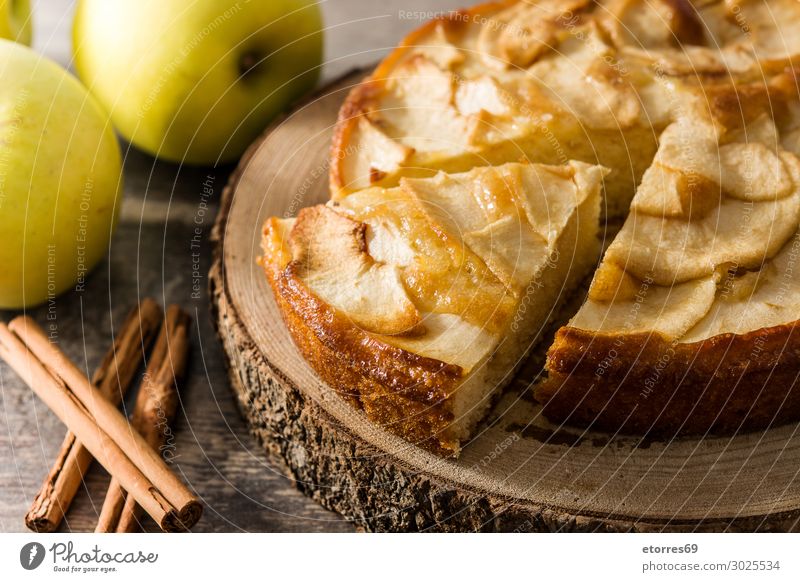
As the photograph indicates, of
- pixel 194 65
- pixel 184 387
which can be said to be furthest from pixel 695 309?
pixel 194 65

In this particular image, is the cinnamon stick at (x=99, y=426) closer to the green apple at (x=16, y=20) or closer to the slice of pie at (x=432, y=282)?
the slice of pie at (x=432, y=282)

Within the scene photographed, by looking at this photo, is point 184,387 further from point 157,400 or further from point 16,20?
point 16,20

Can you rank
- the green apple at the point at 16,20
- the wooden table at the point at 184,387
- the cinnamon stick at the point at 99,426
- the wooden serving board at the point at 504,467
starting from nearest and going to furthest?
the wooden serving board at the point at 504,467 → the cinnamon stick at the point at 99,426 → the wooden table at the point at 184,387 → the green apple at the point at 16,20

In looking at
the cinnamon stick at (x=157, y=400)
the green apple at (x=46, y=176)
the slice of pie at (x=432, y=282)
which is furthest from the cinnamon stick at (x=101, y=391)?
the slice of pie at (x=432, y=282)

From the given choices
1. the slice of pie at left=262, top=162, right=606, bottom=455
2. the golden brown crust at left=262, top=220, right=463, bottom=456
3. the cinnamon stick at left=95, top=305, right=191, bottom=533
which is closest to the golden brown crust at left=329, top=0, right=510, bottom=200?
the slice of pie at left=262, top=162, right=606, bottom=455

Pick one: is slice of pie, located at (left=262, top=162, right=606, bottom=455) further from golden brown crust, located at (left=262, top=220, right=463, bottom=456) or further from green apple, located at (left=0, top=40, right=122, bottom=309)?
green apple, located at (left=0, top=40, right=122, bottom=309)
